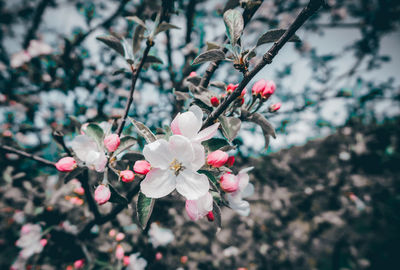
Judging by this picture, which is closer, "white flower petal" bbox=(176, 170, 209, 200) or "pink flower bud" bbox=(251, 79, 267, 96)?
"white flower petal" bbox=(176, 170, 209, 200)

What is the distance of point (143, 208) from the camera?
0.81 meters

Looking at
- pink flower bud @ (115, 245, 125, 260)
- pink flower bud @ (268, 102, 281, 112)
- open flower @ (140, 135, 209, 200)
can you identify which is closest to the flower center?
open flower @ (140, 135, 209, 200)

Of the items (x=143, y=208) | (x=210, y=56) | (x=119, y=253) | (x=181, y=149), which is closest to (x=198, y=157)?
(x=181, y=149)

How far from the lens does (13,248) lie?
8.79 feet

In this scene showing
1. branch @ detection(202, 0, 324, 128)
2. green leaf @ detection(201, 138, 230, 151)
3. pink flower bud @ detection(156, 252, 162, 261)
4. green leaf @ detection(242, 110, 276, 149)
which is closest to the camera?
branch @ detection(202, 0, 324, 128)

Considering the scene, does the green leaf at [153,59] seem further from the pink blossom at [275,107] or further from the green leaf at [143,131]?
the pink blossom at [275,107]

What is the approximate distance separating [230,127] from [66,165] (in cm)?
82

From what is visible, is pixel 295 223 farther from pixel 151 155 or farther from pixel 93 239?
pixel 151 155

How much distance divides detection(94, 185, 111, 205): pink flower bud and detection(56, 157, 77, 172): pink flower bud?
22cm

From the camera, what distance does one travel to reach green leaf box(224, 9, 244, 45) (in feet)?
2.75

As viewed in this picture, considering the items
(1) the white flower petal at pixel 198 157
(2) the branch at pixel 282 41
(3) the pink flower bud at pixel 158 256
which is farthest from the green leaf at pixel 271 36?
(3) the pink flower bud at pixel 158 256

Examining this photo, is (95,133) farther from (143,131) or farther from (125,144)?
(143,131)

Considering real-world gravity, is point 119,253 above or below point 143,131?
below

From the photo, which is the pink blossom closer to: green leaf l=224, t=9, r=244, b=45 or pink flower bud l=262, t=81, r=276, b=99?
pink flower bud l=262, t=81, r=276, b=99
